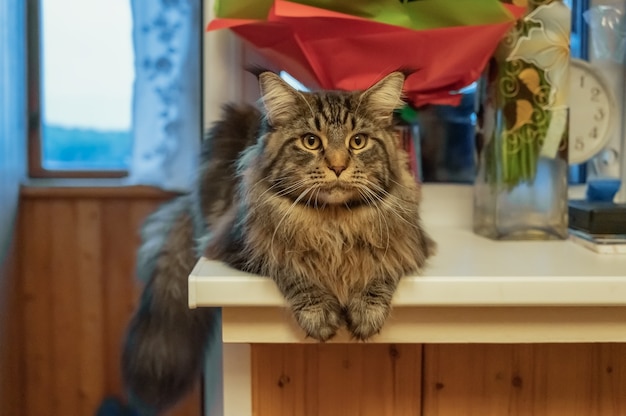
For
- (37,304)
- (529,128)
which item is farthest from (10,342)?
(529,128)

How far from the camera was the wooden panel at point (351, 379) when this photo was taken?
3.49 ft

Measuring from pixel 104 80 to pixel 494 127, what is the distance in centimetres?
123

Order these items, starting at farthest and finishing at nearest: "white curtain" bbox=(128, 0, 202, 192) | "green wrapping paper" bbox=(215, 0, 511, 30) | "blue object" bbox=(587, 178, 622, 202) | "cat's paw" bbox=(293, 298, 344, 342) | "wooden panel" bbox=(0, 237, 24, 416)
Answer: "wooden panel" bbox=(0, 237, 24, 416)
"white curtain" bbox=(128, 0, 202, 192)
"blue object" bbox=(587, 178, 622, 202)
"green wrapping paper" bbox=(215, 0, 511, 30)
"cat's paw" bbox=(293, 298, 344, 342)

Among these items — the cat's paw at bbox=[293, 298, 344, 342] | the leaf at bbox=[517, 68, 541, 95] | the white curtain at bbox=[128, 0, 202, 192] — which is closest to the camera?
the cat's paw at bbox=[293, 298, 344, 342]

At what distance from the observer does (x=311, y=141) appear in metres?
0.88

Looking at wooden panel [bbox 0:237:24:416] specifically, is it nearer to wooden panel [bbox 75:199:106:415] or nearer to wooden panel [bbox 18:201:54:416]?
wooden panel [bbox 18:201:54:416]

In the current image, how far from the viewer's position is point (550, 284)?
854mm

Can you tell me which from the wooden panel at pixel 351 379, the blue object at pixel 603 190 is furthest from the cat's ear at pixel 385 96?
the blue object at pixel 603 190

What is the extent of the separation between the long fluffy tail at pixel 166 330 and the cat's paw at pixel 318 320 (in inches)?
14.9

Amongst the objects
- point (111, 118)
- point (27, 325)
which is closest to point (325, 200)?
point (111, 118)

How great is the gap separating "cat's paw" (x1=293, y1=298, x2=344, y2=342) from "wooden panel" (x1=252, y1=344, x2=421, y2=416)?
0.24 metres

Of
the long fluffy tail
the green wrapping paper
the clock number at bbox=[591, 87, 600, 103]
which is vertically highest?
the green wrapping paper

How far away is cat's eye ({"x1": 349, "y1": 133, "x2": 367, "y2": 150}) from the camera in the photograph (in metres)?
0.88

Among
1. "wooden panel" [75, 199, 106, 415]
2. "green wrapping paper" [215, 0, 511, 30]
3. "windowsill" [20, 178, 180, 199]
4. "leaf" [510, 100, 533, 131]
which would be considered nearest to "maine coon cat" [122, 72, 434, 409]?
"green wrapping paper" [215, 0, 511, 30]
